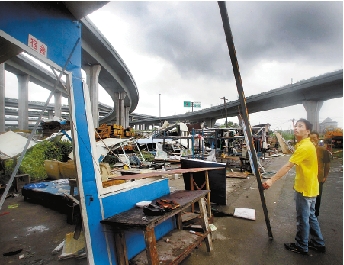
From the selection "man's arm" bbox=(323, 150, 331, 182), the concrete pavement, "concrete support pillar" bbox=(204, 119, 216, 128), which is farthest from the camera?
"concrete support pillar" bbox=(204, 119, 216, 128)

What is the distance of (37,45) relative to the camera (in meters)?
2.30

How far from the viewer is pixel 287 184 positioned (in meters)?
8.80

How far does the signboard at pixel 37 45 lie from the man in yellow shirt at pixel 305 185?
12.1 ft

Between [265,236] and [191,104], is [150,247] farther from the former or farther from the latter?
[191,104]

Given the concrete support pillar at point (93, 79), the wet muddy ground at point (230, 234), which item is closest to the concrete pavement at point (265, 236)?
the wet muddy ground at point (230, 234)

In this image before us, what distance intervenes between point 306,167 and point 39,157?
1180 centimetres

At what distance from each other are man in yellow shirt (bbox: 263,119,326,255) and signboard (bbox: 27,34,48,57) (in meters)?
3.68

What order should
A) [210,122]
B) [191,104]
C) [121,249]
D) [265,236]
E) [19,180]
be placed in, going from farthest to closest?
1. [210,122]
2. [191,104]
3. [19,180]
4. [265,236]
5. [121,249]

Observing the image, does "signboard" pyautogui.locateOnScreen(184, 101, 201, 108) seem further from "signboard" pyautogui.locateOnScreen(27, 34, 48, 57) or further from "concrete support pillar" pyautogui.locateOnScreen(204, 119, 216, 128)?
"signboard" pyautogui.locateOnScreen(27, 34, 48, 57)

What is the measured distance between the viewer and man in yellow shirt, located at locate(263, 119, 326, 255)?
3312 millimetres

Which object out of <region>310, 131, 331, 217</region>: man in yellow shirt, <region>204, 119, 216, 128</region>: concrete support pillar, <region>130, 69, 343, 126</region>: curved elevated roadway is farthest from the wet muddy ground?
<region>204, 119, 216, 128</region>: concrete support pillar

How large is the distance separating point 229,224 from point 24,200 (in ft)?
21.4

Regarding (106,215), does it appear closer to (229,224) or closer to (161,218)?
(161,218)

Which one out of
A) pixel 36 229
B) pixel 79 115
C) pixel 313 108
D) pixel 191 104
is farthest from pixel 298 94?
pixel 36 229
